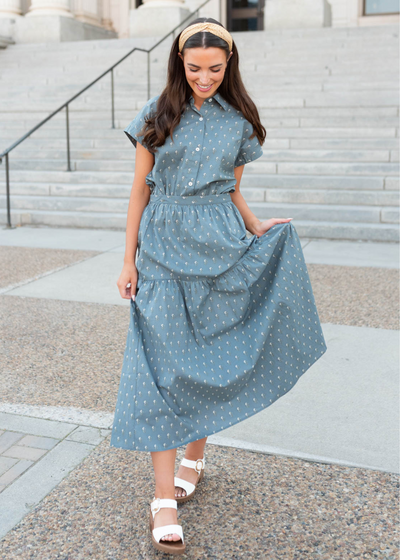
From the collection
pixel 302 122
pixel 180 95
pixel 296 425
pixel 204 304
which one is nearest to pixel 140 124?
pixel 180 95

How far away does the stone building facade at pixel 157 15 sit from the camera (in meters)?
15.7

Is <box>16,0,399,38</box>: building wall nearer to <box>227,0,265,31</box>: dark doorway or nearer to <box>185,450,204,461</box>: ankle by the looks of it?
<box>227,0,265,31</box>: dark doorway

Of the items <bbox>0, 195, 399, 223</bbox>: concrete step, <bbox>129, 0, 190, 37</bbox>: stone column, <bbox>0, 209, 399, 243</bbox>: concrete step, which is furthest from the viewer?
<bbox>129, 0, 190, 37</bbox>: stone column

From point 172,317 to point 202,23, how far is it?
0.99 metres

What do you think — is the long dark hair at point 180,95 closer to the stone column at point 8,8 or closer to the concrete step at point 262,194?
the concrete step at point 262,194

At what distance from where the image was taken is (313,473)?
271cm

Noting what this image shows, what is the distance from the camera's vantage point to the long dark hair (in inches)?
85.7

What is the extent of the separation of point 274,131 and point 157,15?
8.01m

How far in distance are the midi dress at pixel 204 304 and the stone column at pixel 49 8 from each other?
16506mm

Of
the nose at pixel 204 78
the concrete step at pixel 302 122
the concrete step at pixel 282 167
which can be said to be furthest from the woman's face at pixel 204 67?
the concrete step at pixel 302 122

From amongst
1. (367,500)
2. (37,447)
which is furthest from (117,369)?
(367,500)

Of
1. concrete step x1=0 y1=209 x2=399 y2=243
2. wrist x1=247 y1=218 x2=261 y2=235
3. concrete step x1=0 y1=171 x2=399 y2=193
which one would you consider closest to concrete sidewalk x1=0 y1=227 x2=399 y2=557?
wrist x1=247 y1=218 x2=261 y2=235

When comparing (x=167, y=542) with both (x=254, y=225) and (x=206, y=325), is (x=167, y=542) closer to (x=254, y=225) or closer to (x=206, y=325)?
(x=206, y=325)

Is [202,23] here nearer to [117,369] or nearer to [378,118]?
[117,369]
